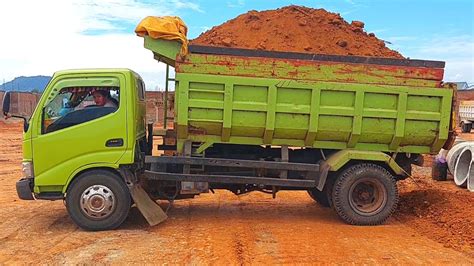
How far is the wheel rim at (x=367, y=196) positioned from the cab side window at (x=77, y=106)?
375cm

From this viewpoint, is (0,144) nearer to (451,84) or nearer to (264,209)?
(264,209)

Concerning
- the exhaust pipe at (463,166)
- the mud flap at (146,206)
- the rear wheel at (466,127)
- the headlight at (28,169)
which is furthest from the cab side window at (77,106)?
the rear wheel at (466,127)

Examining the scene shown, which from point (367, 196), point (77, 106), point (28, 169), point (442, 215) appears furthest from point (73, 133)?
point (442, 215)

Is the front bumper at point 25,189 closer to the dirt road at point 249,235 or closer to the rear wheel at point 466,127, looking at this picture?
the dirt road at point 249,235

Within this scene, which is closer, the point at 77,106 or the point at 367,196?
the point at 77,106

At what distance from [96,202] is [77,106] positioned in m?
1.37

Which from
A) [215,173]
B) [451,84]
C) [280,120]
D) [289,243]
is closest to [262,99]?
[280,120]

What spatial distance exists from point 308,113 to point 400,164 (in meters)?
1.84

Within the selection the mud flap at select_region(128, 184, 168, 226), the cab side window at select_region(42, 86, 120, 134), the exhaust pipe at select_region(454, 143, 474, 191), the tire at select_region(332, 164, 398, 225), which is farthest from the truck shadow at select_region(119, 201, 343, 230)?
the exhaust pipe at select_region(454, 143, 474, 191)

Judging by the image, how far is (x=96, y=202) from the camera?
7.23 metres

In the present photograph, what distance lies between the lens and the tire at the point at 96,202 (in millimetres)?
7219

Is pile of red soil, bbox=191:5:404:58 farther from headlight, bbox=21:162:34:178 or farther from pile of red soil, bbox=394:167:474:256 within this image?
headlight, bbox=21:162:34:178

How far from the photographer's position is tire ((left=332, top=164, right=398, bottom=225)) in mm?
7789

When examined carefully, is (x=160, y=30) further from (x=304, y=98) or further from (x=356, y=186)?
(x=356, y=186)
